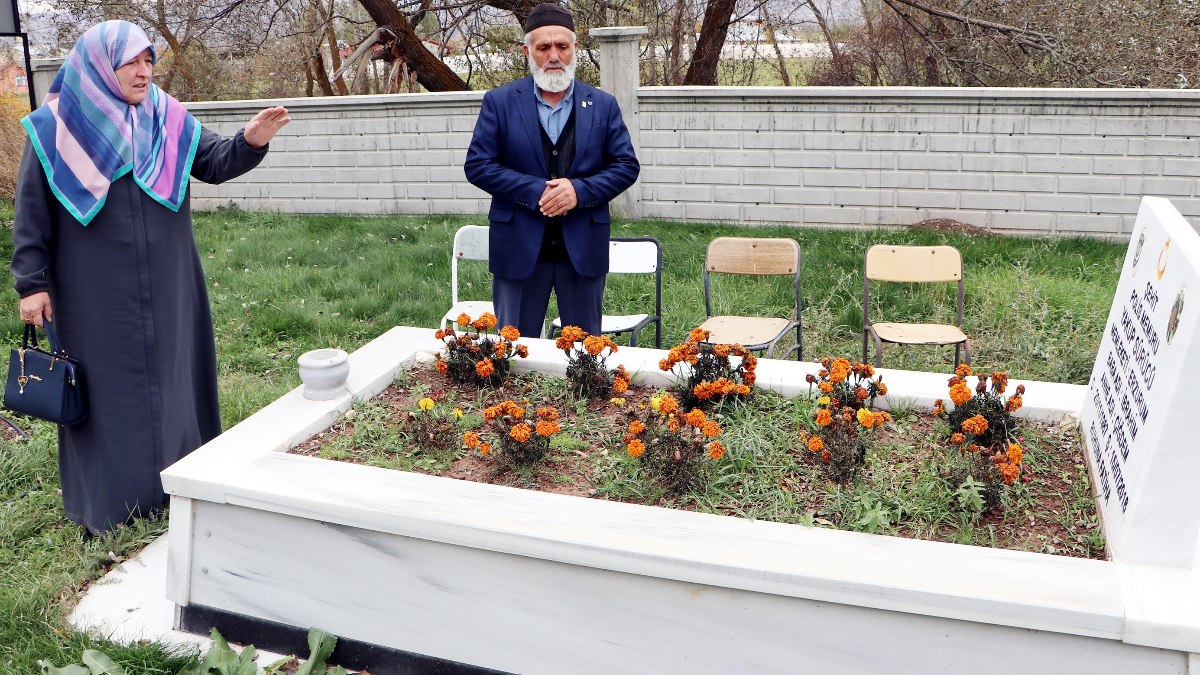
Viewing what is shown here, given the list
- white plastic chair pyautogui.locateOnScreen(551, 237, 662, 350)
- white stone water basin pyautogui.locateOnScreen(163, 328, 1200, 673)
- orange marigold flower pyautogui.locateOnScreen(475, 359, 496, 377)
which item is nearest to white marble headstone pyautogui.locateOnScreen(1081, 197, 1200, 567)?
white stone water basin pyautogui.locateOnScreen(163, 328, 1200, 673)

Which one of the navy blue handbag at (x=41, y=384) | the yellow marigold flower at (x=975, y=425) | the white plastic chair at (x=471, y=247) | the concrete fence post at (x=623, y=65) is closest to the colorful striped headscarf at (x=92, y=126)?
the navy blue handbag at (x=41, y=384)

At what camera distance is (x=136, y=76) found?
3.26 meters

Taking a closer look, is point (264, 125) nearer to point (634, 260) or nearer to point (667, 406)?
point (667, 406)

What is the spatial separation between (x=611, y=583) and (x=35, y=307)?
2157 millimetres

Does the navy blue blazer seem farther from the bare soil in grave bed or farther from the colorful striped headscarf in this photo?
the colorful striped headscarf

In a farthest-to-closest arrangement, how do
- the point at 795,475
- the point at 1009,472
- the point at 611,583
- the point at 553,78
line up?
1. the point at 553,78
2. the point at 795,475
3. the point at 1009,472
4. the point at 611,583

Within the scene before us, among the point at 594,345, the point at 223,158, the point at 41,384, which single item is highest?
the point at 223,158

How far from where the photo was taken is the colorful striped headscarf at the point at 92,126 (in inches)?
126

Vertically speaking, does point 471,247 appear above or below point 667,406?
above

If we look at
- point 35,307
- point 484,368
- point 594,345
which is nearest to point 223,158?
point 35,307

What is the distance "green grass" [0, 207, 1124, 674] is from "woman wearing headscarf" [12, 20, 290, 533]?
0.94ft

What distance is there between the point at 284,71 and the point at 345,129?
512 centimetres

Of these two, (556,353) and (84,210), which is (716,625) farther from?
(84,210)

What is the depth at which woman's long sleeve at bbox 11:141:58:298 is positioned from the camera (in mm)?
3248
